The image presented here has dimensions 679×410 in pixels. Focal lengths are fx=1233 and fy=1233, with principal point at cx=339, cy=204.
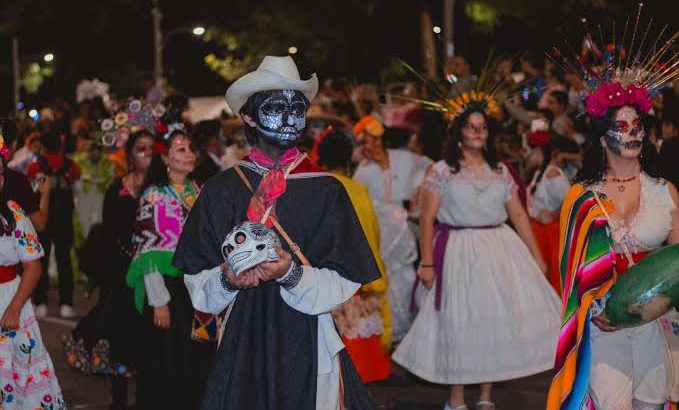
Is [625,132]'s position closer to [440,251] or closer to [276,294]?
[276,294]

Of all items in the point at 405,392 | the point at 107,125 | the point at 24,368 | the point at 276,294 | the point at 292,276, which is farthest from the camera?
the point at 405,392

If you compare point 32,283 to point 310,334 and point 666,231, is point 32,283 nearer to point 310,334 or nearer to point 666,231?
point 310,334

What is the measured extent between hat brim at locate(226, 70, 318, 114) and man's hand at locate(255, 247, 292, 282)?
2.82 feet

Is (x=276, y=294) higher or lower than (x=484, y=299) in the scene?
higher

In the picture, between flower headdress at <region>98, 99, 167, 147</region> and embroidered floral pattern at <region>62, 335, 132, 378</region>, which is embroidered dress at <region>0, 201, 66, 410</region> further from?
flower headdress at <region>98, 99, 167, 147</region>

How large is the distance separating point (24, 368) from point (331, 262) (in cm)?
225

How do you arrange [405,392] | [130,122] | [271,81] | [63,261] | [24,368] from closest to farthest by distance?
1. [271,81]
2. [24,368]
3. [130,122]
4. [405,392]
5. [63,261]

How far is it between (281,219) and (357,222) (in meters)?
0.38

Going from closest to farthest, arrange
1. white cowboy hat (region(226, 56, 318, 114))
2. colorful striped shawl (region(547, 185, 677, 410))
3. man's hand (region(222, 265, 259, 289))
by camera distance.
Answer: man's hand (region(222, 265, 259, 289))
white cowboy hat (region(226, 56, 318, 114))
colorful striped shawl (region(547, 185, 677, 410))

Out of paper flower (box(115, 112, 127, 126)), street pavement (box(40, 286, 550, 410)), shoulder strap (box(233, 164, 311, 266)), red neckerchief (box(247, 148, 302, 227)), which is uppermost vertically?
paper flower (box(115, 112, 127, 126))

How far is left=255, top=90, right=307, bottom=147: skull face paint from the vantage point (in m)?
5.50

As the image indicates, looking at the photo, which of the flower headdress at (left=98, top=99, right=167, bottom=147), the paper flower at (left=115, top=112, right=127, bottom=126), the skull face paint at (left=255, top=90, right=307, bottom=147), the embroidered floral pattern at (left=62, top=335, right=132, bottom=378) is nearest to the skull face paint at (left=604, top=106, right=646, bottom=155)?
the skull face paint at (left=255, top=90, right=307, bottom=147)

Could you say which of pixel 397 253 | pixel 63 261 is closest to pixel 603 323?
pixel 397 253

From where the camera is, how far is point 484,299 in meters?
8.87
